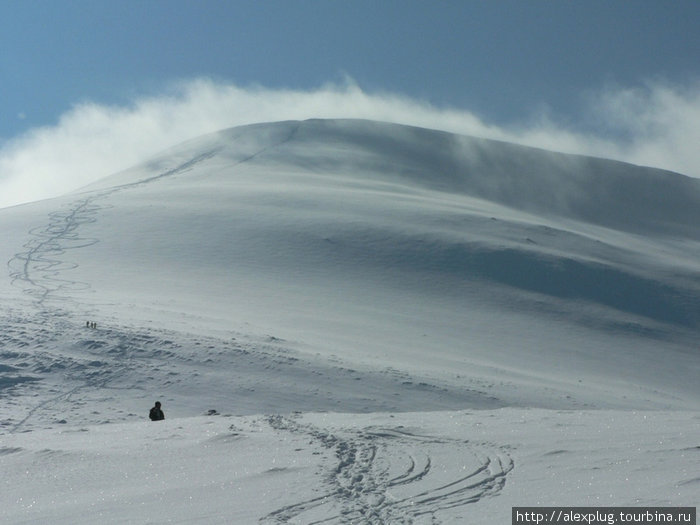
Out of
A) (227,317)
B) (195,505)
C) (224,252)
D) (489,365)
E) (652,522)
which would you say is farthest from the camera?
(224,252)

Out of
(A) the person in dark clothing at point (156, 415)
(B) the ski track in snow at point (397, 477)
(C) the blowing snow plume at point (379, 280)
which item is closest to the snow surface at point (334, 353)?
(B) the ski track in snow at point (397, 477)

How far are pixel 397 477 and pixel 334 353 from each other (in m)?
11.9

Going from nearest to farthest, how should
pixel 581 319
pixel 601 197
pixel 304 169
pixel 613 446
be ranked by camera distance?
pixel 613 446 < pixel 581 319 < pixel 304 169 < pixel 601 197

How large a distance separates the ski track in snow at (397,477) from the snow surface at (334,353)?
45 millimetres

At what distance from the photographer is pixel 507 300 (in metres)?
32.5

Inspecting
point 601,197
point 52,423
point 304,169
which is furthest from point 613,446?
point 601,197

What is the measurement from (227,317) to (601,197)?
171ft

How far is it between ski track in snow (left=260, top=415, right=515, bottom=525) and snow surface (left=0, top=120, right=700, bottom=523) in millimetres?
45

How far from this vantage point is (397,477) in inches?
343

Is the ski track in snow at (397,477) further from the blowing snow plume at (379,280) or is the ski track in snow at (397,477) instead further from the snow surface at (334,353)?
the blowing snow plume at (379,280)

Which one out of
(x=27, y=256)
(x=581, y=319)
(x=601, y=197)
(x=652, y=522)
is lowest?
(x=652, y=522)

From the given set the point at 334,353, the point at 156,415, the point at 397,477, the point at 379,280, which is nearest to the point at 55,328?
the point at 334,353

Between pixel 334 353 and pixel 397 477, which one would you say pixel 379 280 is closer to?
pixel 334 353

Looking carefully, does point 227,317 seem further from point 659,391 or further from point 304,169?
point 304,169
